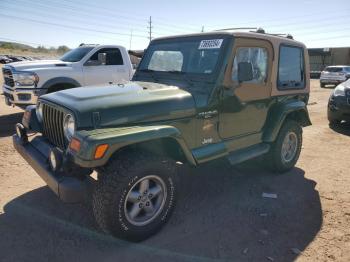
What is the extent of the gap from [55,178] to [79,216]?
0.87 m

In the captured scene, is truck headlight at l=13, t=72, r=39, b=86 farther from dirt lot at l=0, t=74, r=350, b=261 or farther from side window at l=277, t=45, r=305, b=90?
side window at l=277, t=45, r=305, b=90

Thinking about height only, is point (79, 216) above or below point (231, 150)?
below

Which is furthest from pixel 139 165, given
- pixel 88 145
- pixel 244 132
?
pixel 244 132

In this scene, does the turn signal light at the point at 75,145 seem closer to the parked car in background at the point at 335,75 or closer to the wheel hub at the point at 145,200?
the wheel hub at the point at 145,200

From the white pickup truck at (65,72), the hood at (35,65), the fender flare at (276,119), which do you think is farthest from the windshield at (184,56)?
the hood at (35,65)

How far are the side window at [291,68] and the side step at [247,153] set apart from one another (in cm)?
92

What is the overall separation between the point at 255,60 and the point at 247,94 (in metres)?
0.50

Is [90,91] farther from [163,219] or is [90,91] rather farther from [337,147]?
[337,147]

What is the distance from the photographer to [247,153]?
14.2ft

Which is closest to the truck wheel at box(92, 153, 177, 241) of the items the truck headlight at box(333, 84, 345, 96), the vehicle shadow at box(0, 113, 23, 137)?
the vehicle shadow at box(0, 113, 23, 137)

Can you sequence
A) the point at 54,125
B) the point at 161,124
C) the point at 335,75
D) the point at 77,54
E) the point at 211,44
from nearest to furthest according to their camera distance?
the point at 161,124
the point at 54,125
the point at 211,44
the point at 77,54
the point at 335,75

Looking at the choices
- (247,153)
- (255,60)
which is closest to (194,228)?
(247,153)

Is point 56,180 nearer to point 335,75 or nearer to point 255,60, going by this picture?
point 255,60

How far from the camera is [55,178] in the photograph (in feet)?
9.41
